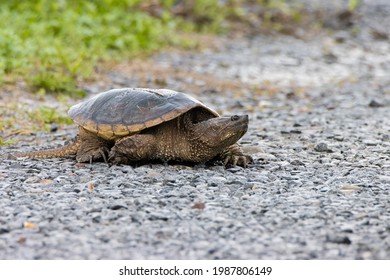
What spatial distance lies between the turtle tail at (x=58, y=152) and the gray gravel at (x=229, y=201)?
10cm

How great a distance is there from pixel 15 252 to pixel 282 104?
5.54m

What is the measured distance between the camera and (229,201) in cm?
459

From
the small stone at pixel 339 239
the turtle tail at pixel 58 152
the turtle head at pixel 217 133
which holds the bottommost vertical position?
the turtle tail at pixel 58 152

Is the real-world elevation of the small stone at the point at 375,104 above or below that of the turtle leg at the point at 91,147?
below

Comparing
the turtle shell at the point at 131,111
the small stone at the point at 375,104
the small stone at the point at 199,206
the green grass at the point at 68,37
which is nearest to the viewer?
the small stone at the point at 199,206

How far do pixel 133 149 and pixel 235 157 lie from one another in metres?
0.75

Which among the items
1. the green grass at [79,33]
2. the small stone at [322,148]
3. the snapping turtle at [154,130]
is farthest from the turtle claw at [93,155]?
the green grass at [79,33]

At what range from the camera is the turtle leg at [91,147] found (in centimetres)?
561

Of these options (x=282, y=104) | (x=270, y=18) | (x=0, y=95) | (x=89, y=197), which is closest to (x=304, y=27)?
(x=270, y=18)

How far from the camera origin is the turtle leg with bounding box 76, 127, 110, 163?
18.4 ft

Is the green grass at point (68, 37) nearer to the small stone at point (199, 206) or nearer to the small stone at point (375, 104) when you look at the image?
the small stone at point (375, 104)

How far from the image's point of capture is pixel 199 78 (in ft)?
33.6

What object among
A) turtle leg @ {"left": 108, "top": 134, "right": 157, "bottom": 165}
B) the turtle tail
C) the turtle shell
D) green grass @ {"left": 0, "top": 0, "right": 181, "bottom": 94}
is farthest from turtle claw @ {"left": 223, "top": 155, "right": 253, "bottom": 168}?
green grass @ {"left": 0, "top": 0, "right": 181, "bottom": 94}

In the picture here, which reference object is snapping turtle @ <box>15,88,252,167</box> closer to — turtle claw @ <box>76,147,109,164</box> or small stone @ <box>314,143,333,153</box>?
turtle claw @ <box>76,147,109,164</box>
